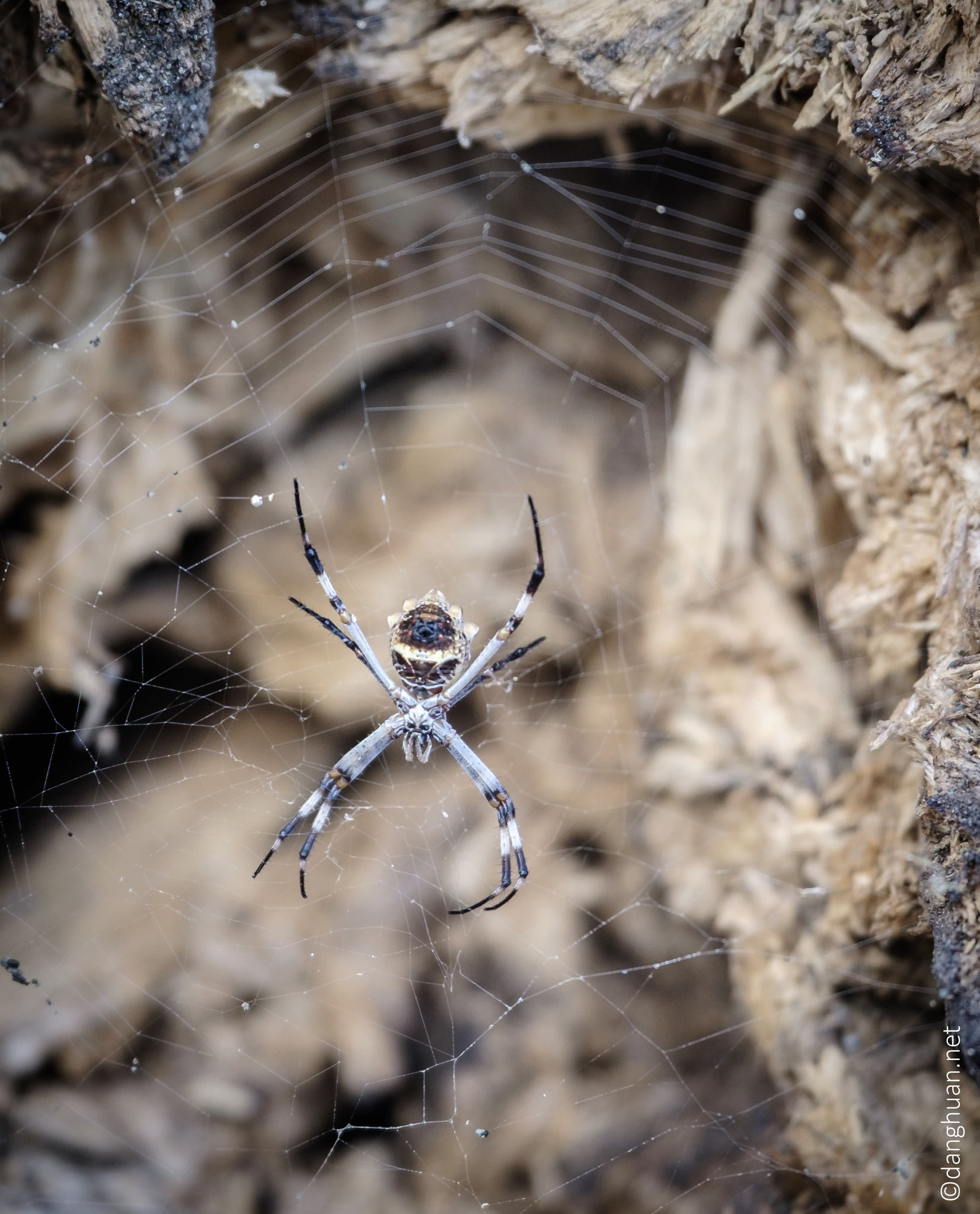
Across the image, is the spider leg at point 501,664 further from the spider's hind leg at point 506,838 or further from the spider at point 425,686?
the spider's hind leg at point 506,838

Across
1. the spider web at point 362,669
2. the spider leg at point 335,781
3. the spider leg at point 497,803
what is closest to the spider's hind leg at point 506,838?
the spider leg at point 497,803

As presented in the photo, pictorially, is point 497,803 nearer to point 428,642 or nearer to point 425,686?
point 425,686

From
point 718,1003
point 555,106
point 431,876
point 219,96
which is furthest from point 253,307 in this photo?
point 718,1003

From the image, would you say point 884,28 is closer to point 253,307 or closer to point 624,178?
point 624,178

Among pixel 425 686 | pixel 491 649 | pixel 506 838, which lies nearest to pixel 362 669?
pixel 425 686

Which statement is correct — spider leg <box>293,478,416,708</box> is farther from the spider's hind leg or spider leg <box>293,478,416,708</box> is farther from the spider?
the spider's hind leg

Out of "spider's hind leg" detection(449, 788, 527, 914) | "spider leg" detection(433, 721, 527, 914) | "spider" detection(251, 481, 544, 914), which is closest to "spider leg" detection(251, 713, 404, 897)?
"spider" detection(251, 481, 544, 914)
